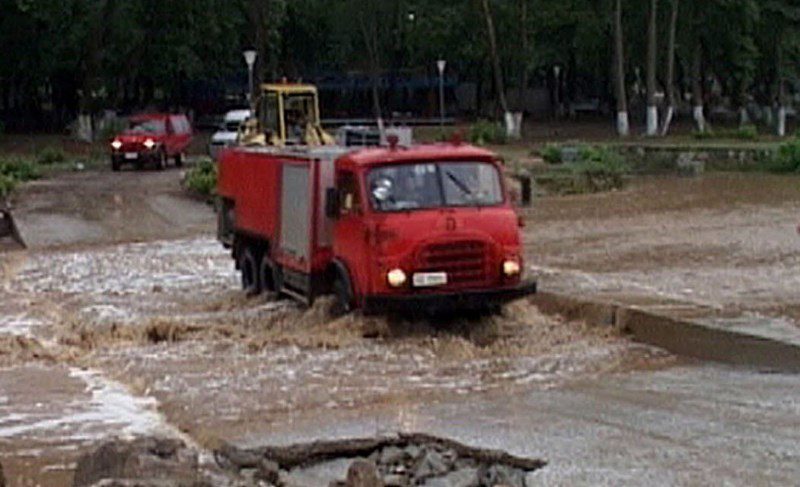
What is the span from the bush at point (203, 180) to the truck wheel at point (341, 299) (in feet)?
63.9

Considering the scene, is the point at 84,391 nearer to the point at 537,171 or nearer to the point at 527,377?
the point at 527,377

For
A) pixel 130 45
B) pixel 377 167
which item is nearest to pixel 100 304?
pixel 377 167

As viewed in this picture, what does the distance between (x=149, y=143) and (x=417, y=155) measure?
3459cm

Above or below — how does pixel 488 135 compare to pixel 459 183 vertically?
below

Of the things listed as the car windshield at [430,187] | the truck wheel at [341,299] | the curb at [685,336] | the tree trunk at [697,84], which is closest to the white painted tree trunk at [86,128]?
the tree trunk at [697,84]

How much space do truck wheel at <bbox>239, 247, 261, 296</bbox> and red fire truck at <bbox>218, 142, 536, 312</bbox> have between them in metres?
2.49

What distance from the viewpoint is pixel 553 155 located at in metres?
46.7

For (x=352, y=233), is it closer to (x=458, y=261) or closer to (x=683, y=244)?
(x=458, y=261)

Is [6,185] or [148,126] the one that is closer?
[6,185]

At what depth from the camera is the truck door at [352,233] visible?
17.5 metres

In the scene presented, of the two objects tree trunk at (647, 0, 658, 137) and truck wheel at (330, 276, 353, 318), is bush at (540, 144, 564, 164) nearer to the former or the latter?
tree trunk at (647, 0, 658, 137)

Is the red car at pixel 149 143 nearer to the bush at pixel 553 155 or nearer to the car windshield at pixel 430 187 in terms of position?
the bush at pixel 553 155

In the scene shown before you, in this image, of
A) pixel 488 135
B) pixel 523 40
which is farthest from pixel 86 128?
pixel 523 40

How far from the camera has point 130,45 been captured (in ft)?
219
